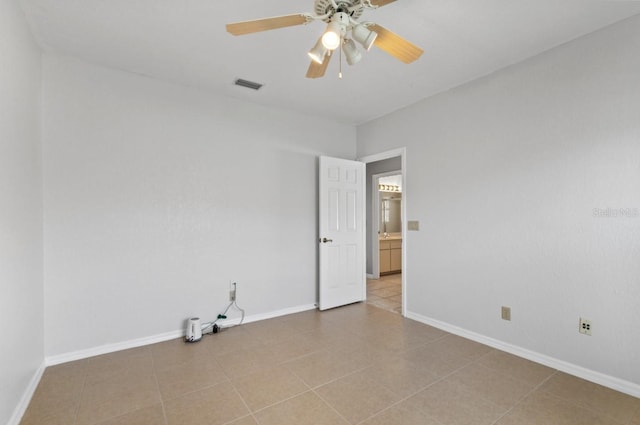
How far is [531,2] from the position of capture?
201cm

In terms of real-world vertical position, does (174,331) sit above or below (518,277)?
below

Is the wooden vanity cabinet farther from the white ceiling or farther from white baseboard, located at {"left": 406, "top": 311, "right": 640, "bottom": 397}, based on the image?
the white ceiling

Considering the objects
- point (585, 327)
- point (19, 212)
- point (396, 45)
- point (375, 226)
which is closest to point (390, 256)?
point (375, 226)

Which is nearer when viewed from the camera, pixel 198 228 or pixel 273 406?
pixel 273 406

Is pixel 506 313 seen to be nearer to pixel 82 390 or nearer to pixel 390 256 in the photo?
pixel 82 390

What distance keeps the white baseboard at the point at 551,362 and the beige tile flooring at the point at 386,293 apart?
0.82 metres

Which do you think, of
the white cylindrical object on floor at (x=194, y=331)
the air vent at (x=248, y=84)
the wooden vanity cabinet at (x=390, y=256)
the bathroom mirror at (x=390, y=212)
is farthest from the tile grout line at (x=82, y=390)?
the bathroom mirror at (x=390, y=212)

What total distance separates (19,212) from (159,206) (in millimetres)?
1133

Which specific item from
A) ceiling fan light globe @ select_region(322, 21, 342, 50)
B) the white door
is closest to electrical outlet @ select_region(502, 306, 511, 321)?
the white door

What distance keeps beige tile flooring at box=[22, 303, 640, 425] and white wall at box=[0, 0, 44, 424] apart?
35cm

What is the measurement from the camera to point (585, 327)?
234cm

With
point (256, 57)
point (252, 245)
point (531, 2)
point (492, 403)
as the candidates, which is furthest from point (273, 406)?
point (531, 2)

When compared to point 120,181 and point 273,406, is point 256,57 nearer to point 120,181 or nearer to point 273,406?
point 120,181

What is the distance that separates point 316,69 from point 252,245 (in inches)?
88.3
